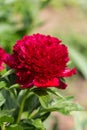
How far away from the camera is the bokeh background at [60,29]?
2.88 m

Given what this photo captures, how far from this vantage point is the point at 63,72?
1.27 metres

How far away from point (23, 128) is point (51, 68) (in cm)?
22

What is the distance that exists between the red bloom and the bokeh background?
79 centimetres

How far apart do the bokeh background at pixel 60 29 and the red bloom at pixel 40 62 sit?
0.79m

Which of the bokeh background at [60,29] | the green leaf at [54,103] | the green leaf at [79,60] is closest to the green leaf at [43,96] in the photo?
the green leaf at [54,103]

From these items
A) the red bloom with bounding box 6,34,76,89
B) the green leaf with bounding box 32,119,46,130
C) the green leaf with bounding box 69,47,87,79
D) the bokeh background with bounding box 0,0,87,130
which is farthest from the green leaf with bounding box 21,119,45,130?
the green leaf with bounding box 69,47,87,79

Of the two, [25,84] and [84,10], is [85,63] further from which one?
[25,84]

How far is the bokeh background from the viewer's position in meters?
2.88

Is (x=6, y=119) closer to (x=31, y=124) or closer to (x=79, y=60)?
(x=31, y=124)

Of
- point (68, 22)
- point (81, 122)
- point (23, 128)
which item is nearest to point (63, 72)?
point (23, 128)

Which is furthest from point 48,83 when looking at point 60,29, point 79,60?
point 60,29

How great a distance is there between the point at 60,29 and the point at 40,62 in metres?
3.85

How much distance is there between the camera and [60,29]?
16.6 ft

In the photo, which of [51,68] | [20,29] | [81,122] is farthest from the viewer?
[20,29]
